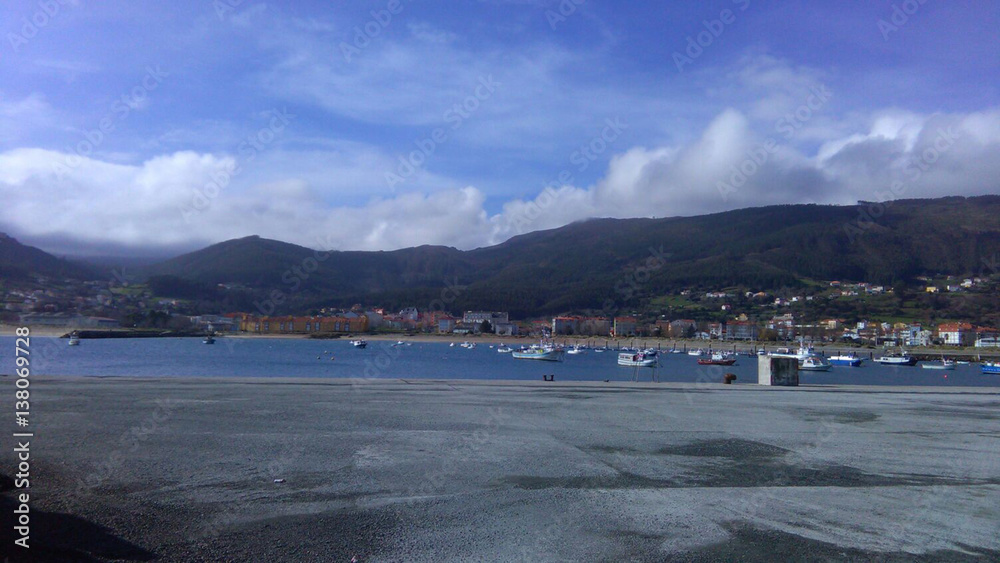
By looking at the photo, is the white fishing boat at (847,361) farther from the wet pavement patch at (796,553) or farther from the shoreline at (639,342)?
the wet pavement patch at (796,553)

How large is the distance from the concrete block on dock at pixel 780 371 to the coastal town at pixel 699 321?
225ft

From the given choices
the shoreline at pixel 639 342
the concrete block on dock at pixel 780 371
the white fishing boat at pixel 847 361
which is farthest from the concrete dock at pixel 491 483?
the shoreline at pixel 639 342

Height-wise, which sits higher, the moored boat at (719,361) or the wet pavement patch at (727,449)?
the wet pavement patch at (727,449)

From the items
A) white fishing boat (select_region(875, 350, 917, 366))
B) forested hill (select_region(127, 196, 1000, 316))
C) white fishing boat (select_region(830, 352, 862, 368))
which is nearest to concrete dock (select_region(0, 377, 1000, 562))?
white fishing boat (select_region(830, 352, 862, 368))

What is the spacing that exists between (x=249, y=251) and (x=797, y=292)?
121 m

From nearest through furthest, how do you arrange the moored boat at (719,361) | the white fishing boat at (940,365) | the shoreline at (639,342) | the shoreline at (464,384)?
1. the shoreline at (464,384)
2. the white fishing boat at (940,365)
3. the moored boat at (719,361)
4. the shoreline at (639,342)

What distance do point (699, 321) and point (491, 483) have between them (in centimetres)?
14086

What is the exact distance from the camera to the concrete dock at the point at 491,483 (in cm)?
566

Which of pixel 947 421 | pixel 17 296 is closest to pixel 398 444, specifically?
pixel 947 421

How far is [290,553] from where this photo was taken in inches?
211

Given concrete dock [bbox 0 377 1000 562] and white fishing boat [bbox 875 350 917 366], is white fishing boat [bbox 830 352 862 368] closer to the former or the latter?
white fishing boat [bbox 875 350 917 366]

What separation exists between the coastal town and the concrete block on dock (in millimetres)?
68630

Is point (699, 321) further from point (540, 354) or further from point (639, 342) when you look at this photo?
point (540, 354)

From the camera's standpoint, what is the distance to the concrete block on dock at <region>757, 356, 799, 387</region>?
21906mm
